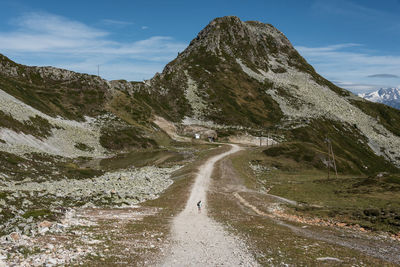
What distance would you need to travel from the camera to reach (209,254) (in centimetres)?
2131

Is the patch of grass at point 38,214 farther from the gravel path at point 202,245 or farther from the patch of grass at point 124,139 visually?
the patch of grass at point 124,139

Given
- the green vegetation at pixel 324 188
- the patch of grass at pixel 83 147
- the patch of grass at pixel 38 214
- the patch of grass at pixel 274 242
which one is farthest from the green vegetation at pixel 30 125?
the patch of grass at pixel 38 214

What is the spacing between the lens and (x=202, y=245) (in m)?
23.5

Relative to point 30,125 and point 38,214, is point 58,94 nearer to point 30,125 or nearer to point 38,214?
point 30,125

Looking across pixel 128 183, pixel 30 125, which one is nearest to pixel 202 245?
pixel 128 183

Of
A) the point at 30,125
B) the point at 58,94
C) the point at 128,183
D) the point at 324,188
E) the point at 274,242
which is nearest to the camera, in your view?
the point at 274,242

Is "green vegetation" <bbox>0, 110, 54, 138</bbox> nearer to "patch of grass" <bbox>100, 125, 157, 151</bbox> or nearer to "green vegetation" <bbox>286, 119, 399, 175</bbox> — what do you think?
"patch of grass" <bbox>100, 125, 157, 151</bbox>

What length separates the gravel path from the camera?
19.8 meters

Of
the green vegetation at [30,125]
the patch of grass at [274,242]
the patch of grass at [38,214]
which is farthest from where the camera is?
the green vegetation at [30,125]

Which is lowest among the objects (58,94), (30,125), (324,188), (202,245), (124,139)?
(324,188)

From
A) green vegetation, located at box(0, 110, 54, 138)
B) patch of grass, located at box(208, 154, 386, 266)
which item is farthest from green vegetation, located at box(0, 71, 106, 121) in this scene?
patch of grass, located at box(208, 154, 386, 266)

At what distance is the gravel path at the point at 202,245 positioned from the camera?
19.8 m

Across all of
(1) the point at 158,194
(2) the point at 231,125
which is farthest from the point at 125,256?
(2) the point at 231,125

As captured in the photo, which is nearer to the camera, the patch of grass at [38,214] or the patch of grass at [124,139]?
the patch of grass at [38,214]
